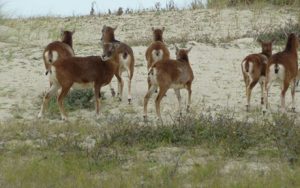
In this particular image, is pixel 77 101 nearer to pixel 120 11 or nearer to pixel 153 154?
pixel 153 154

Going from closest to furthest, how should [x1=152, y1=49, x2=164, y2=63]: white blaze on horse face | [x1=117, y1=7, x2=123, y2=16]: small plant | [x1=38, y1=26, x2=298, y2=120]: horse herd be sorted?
[x1=38, y1=26, x2=298, y2=120]: horse herd
[x1=152, y1=49, x2=164, y2=63]: white blaze on horse face
[x1=117, y1=7, x2=123, y2=16]: small plant

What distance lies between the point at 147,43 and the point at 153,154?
10.4m

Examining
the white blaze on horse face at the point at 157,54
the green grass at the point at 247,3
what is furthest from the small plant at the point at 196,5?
the white blaze on horse face at the point at 157,54

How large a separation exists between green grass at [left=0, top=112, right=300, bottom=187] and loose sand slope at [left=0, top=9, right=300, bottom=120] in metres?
2.51

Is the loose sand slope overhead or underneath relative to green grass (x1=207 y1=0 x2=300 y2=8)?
underneath

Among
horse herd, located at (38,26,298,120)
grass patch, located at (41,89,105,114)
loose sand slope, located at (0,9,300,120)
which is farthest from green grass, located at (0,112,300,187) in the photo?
loose sand slope, located at (0,9,300,120)

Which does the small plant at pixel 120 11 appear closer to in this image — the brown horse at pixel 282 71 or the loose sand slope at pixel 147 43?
the loose sand slope at pixel 147 43

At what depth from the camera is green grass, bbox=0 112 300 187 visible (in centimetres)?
1066

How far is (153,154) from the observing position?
11984mm

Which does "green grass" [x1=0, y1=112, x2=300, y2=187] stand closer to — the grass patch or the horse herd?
the horse herd

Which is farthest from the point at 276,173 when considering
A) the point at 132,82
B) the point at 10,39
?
the point at 10,39

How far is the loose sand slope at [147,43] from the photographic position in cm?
1636

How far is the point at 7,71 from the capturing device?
1886 centimetres

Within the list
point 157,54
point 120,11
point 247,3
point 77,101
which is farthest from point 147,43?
point 247,3
